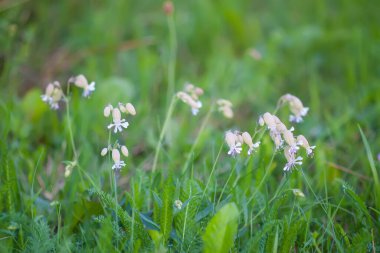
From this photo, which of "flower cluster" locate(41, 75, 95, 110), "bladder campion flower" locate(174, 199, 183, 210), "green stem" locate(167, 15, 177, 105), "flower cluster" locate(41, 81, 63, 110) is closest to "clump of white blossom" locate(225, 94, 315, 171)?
"bladder campion flower" locate(174, 199, 183, 210)

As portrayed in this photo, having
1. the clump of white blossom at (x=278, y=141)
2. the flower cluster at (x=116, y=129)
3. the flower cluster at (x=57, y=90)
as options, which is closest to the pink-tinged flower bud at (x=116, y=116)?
the flower cluster at (x=116, y=129)

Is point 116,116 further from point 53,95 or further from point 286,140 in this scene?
point 286,140

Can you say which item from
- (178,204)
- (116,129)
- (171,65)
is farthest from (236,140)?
(171,65)

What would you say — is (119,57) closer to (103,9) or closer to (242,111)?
(103,9)

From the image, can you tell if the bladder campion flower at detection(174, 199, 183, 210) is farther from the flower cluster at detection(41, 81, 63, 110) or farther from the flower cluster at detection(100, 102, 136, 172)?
the flower cluster at detection(41, 81, 63, 110)

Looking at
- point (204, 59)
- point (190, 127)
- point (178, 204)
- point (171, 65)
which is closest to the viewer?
point (178, 204)

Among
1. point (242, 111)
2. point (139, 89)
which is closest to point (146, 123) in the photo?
point (139, 89)

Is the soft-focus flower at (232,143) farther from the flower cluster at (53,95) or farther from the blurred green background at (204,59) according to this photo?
the blurred green background at (204,59)
